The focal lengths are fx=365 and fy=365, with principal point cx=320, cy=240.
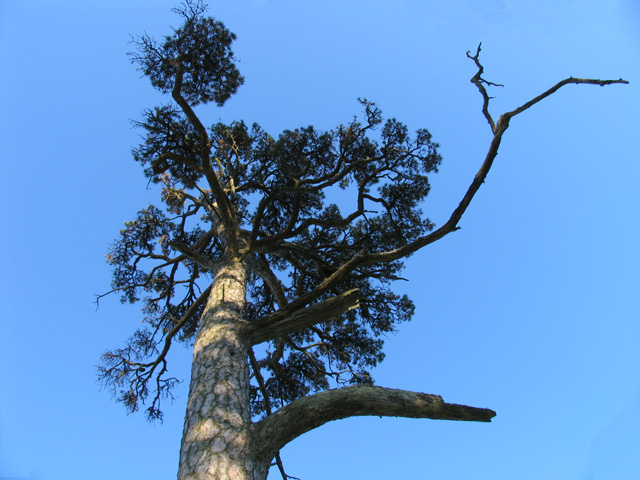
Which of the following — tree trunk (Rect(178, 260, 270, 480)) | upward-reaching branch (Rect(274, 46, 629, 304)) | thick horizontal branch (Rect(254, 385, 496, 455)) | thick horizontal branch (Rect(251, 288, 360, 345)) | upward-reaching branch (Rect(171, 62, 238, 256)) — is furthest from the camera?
upward-reaching branch (Rect(171, 62, 238, 256))

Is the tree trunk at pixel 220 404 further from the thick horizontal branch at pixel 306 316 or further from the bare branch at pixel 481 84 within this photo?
the bare branch at pixel 481 84

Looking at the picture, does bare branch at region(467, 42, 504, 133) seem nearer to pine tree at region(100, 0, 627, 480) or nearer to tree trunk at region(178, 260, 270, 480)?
pine tree at region(100, 0, 627, 480)

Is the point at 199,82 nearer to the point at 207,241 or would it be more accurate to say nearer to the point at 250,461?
the point at 207,241

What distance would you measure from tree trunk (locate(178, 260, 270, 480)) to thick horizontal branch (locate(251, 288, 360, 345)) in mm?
268

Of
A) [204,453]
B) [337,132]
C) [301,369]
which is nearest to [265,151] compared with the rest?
[337,132]

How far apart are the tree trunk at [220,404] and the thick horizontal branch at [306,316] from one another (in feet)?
0.88

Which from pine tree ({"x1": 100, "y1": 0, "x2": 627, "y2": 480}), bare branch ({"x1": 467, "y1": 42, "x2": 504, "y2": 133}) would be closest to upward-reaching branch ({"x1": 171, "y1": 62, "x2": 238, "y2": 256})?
pine tree ({"x1": 100, "y1": 0, "x2": 627, "y2": 480})

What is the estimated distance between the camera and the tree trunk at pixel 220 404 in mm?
3295

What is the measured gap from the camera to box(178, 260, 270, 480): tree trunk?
130 inches

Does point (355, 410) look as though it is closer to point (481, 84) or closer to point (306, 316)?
point (306, 316)

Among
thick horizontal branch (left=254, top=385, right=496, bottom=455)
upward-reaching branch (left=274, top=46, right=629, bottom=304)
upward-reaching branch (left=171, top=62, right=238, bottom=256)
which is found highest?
upward-reaching branch (left=171, top=62, right=238, bottom=256)

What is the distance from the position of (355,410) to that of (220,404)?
58.7 inches

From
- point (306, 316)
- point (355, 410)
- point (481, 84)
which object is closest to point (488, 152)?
point (481, 84)

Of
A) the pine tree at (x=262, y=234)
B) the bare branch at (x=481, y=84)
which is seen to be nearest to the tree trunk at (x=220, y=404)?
the pine tree at (x=262, y=234)
